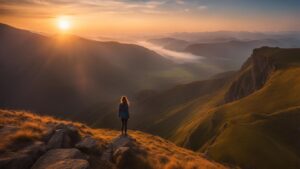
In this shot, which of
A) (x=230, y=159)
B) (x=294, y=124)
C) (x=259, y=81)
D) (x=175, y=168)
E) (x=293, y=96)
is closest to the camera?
(x=175, y=168)

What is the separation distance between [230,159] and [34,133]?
45464 millimetres

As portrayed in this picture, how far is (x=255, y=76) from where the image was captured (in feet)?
533

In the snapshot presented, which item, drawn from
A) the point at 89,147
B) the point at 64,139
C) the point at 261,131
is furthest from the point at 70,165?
the point at 261,131

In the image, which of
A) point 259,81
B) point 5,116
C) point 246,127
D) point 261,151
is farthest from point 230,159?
point 259,81

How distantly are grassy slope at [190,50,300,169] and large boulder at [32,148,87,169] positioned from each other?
44.0 metres

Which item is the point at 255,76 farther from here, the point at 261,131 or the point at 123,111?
the point at 123,111

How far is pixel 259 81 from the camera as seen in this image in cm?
15638

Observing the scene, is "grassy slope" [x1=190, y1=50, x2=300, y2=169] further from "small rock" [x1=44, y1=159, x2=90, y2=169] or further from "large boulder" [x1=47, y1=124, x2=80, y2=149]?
"small rock" [x1=44, y1=159, x2=90, y2=169]

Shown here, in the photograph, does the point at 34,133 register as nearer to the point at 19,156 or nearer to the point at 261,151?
the point at 19,156

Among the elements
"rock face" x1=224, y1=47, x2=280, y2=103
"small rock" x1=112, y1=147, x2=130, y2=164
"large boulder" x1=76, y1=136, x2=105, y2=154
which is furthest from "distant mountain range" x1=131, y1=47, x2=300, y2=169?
"large boulder" x1=76, y1=136, x2=105, y2=154

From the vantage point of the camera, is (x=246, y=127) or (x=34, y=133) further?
(x=246, y=127)

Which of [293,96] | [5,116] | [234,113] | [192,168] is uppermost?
[5,116]

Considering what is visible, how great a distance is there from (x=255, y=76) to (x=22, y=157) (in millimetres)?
159383

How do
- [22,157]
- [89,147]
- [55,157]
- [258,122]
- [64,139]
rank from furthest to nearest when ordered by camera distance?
[258,122], [64,139], [89,147], [55,157], [22,157]
